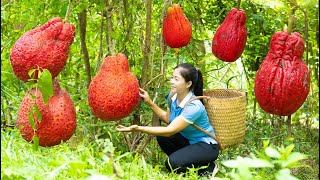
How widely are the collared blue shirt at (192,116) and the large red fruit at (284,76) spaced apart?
0.79m

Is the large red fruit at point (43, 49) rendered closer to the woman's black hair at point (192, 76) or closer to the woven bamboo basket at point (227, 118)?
the woman's black hair at point (192, 76)

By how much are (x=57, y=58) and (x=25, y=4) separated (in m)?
1.42

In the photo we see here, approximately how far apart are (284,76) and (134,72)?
129 centimetres

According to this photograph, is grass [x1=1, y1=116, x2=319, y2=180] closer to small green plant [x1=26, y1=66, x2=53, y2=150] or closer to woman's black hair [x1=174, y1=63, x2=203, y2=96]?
small green plant [x1=26, y1=66, x2=53, y2=150]

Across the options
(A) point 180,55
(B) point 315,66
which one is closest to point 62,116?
(A) point 180,55

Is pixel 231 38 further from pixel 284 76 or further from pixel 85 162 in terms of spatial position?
pixel 85 162

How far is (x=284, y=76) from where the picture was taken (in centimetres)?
283

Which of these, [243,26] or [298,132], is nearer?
[243,26]

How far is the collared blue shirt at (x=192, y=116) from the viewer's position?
3664mm

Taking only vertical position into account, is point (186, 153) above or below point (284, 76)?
below

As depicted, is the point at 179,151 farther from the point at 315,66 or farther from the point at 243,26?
the point at 315,66

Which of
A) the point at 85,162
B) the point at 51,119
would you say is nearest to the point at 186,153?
the point at 51,119

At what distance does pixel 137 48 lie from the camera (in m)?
4.18

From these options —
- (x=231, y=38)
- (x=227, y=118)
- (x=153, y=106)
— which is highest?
(x=231, y=38)
